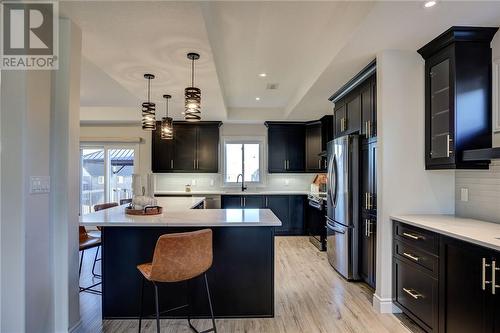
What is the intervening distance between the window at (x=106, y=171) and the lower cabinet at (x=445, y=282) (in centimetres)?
572

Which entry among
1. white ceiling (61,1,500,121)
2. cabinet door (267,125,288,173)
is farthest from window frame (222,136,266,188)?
white ceiling (61,1,500,121)

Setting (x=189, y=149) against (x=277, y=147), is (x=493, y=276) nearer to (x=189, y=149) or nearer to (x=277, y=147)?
(x=277, y=147)

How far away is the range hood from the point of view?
81.3 inches

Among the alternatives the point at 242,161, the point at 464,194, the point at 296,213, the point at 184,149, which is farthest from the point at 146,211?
the point at 242,161

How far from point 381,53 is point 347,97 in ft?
3.67

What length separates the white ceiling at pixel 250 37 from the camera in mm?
2098

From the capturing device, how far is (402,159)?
9.26 feet

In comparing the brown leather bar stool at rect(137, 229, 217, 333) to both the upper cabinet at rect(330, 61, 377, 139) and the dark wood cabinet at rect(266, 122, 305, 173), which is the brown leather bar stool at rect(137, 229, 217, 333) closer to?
the upper cabinet at rect(330, 61, 377, 139)

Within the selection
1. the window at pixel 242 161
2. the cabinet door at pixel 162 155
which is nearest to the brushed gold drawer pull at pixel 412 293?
the window at pixel 242 161

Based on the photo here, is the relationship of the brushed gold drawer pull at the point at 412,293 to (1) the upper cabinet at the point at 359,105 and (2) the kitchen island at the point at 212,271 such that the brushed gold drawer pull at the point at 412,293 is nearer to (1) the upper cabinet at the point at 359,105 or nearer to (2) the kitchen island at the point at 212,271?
(2) the kitchen island at the point at 212,271

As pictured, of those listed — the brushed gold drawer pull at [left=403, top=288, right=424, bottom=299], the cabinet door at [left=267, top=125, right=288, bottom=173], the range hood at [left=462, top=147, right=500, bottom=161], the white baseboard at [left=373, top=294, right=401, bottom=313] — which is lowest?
the white baseboard at [left=373, top=294, right=401, bottom=313]

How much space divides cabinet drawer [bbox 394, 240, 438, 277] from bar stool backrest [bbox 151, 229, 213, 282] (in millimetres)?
1706

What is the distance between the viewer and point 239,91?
505 centimetres

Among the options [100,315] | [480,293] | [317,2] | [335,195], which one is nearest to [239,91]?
[335,195]
